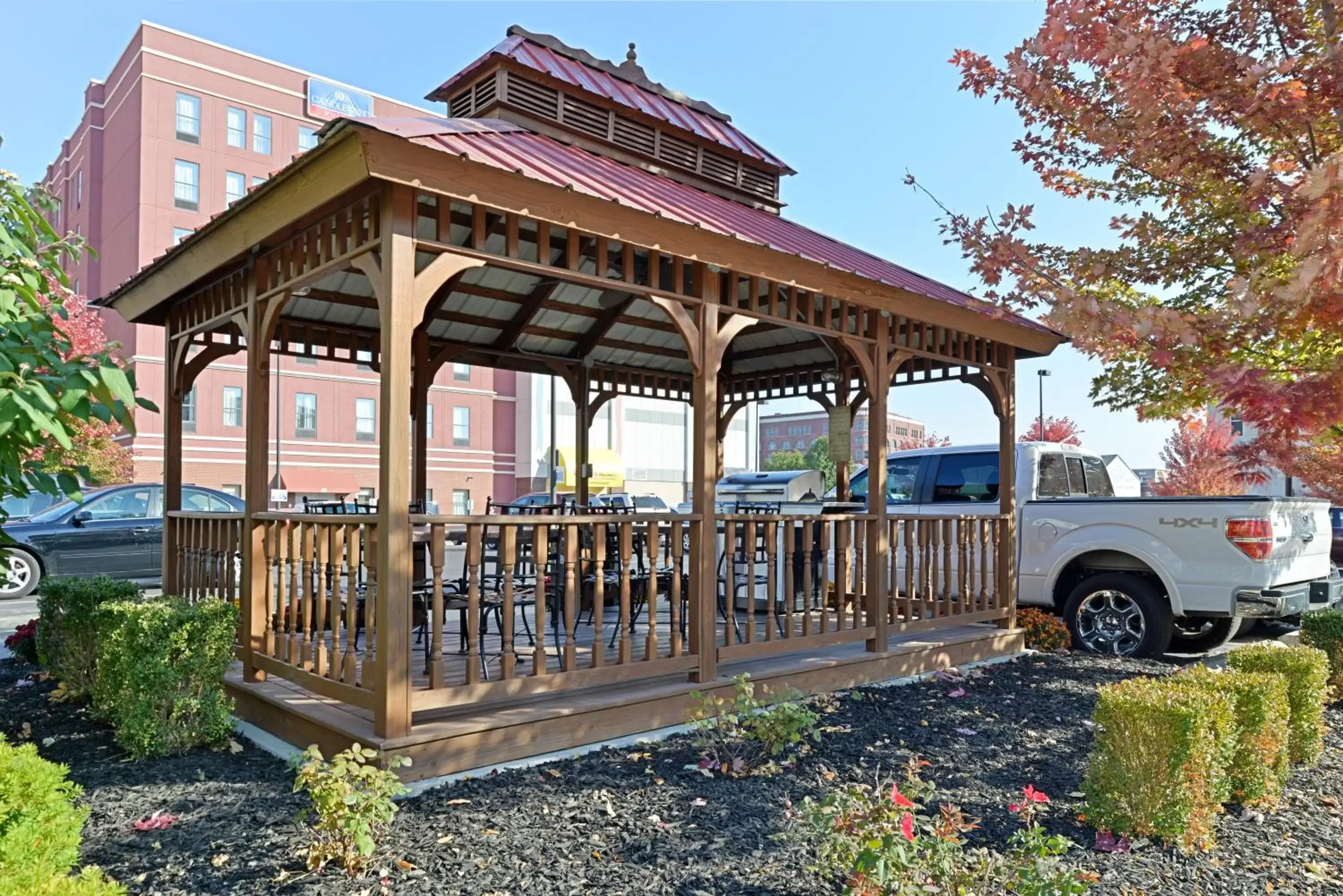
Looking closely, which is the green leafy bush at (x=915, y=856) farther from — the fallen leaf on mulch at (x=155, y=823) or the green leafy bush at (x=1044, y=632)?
the green leafy bush at (x=1044, y=632)

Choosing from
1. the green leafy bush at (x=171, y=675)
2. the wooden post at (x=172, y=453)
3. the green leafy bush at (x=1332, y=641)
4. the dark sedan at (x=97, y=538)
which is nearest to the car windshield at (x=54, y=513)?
the dark sedan at (x=97, y=538)

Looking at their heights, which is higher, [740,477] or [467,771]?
[740,477]

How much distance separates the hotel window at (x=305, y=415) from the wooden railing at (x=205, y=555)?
1176 inches

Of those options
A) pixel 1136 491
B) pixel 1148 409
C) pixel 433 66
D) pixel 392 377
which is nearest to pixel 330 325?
pixel 433 66

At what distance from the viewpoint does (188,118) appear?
109 ft

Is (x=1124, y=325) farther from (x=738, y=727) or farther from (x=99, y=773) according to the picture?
(x=99, y=773)

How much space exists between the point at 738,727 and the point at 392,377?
8.10ft

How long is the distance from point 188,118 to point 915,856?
3839 centimetres

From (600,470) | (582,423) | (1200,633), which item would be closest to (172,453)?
(582,423)

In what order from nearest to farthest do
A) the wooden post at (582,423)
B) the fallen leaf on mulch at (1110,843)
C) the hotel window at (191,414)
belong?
1. the fallen leaf on mulch at (1110,843)
2. the wooden post at (582,423)
3. the hotel window at (191,414)

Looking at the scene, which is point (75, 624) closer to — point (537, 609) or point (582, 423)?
point (537, 609)

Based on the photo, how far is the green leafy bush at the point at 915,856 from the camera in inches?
103

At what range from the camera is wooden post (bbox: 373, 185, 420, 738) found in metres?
4.00

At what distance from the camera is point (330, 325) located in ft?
25.5
